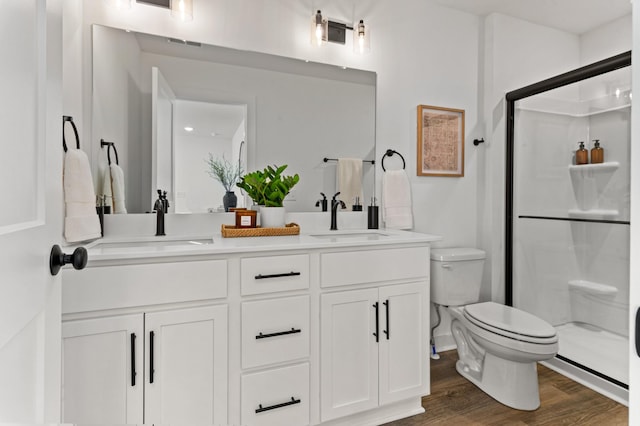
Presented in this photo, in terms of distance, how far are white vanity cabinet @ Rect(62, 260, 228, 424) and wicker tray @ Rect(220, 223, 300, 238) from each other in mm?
353

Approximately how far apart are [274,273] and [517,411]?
1.53 meters

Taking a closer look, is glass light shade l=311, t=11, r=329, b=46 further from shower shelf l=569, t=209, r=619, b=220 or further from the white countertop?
shower shelf l=569, t=209, r=619, b=220

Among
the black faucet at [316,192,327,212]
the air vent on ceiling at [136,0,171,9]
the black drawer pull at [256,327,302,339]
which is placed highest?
the air vent on ceiling at [136,0,171,9]

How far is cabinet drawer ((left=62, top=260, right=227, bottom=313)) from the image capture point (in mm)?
1195

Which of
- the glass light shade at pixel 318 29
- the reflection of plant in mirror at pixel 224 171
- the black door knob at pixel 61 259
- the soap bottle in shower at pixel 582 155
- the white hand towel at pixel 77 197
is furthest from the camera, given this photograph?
the soap bottle in shower at pixel 582 155

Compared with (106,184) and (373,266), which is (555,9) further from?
(106,184)

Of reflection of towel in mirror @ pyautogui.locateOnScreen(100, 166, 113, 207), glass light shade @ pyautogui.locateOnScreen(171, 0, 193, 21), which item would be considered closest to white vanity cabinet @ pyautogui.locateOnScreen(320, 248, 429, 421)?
reflection of towel in mirror @ pyautogui.locateOnScreen(100, 166, 113, 207)

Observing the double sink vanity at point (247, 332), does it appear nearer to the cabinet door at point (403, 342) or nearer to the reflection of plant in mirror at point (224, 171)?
the cabinet door at point (403, 342)

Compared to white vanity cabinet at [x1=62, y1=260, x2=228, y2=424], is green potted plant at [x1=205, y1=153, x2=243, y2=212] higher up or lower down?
higher up

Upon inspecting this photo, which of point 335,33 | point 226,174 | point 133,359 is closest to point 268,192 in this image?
point 226,174

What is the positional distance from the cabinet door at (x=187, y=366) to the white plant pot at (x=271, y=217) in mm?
596

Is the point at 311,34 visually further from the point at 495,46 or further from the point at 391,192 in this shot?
the point at 495,46

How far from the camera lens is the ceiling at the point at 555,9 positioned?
7.92ft

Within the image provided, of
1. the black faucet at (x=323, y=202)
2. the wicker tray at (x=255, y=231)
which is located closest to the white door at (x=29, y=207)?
the wicker tray at (x=255, y=231)
